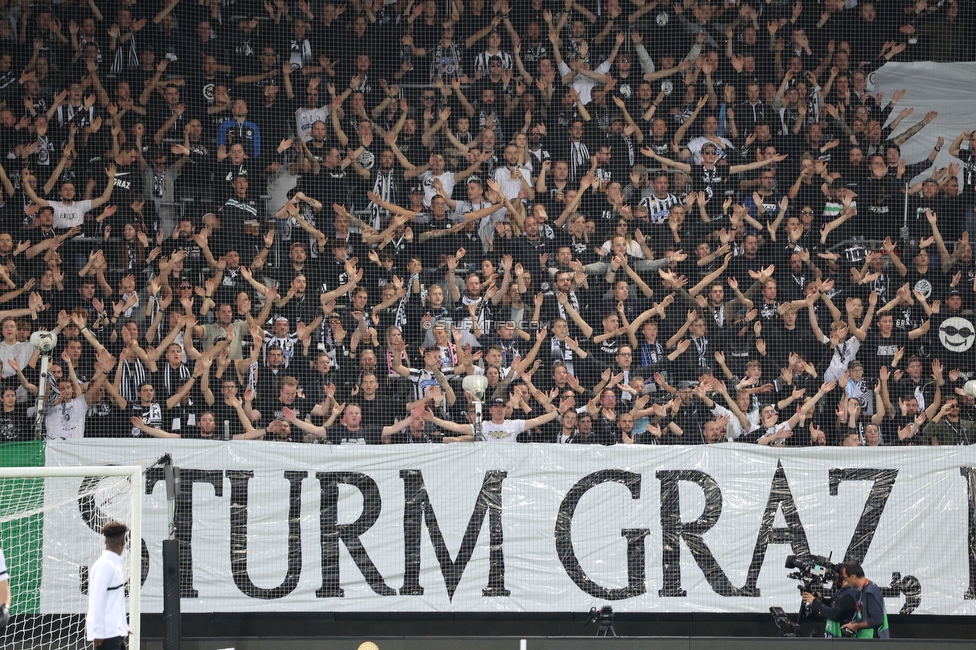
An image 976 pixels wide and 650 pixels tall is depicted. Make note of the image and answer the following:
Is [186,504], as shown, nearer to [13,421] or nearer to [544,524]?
[13,421]

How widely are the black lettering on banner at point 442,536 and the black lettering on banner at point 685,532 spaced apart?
1.46m

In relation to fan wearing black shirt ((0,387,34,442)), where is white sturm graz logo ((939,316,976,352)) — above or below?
above

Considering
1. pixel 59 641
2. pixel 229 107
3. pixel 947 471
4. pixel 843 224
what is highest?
pixel 229 107

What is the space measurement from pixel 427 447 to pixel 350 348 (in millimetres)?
2446

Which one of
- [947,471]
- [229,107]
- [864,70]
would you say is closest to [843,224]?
[864,70]

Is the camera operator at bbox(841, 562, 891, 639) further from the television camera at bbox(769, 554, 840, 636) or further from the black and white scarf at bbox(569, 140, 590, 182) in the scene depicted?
the black and white scarf at bbox(569, 140, 590, 182)

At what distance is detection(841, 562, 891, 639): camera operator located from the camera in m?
9.25

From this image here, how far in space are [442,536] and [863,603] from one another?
12.0 feet

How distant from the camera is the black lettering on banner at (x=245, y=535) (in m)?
10.4

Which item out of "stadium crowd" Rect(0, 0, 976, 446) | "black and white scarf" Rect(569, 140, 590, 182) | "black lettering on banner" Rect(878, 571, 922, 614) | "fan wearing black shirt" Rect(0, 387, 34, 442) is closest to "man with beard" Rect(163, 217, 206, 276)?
"stadium crowd" Rect(0, 0, 976, 446)

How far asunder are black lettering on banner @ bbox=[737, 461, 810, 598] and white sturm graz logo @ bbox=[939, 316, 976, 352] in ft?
11.6

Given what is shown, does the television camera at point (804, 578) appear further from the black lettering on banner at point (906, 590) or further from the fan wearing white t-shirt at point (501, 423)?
the fan wearing white t-shirt at point (501, 423)

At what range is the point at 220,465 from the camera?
34.6 ft

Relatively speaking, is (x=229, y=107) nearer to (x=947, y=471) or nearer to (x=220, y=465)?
(x=220, y=465)
